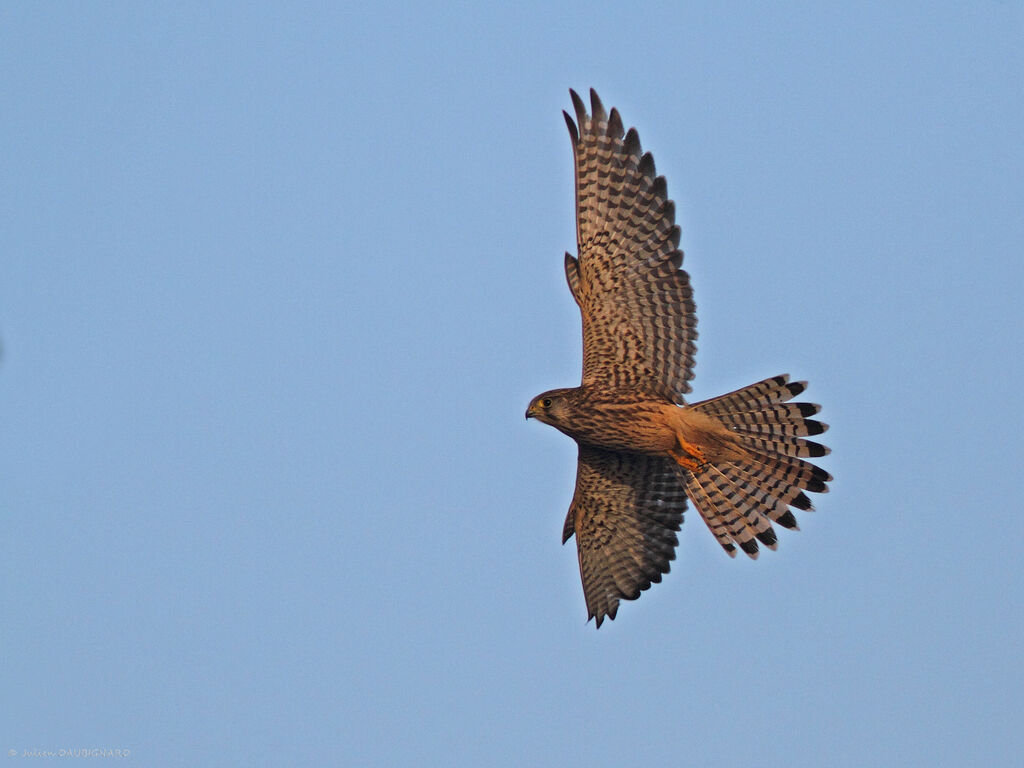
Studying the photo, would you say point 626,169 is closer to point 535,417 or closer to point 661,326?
point 661,326

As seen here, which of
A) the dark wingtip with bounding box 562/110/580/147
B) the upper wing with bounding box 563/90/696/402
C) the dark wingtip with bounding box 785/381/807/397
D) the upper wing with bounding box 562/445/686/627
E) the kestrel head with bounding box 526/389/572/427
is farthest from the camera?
the upper wing with bounding box 562/445/686/627

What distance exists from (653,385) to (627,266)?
117cm

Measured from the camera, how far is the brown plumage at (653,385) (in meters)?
14.6

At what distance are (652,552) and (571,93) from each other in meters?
4.69

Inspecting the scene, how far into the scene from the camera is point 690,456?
587 inches

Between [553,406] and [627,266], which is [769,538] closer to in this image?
[553,406]

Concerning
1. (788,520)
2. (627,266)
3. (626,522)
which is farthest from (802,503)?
(627,266)

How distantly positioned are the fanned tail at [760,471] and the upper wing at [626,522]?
560 millimetres

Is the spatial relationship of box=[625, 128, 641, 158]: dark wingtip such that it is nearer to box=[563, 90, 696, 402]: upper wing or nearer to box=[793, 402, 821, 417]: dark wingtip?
box=[563, 90, 696, 402]: upper wing

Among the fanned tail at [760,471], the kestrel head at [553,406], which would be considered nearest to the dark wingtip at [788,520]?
the fanned tail at [760,471]

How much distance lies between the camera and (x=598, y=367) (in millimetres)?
15039

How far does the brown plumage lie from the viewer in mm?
14586

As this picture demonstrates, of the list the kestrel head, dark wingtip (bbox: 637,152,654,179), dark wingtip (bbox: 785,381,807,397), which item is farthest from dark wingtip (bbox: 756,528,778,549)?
dark wingtip (bbox: 637,152,654,179)

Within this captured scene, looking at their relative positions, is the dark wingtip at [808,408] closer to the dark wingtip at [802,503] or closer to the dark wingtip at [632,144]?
the dark wingtip at [802,503]
